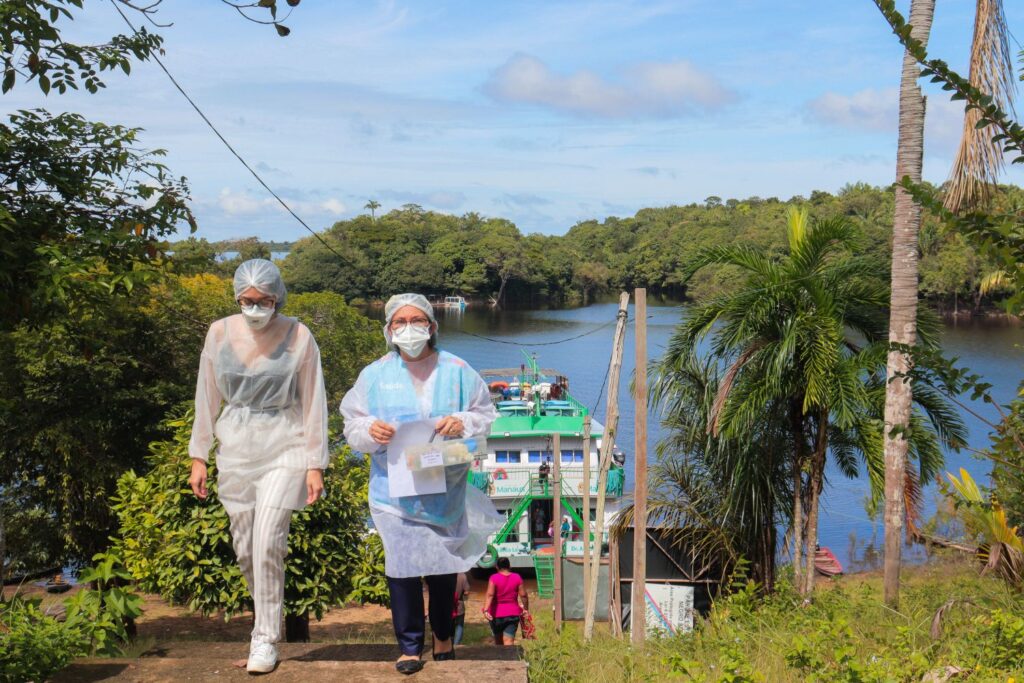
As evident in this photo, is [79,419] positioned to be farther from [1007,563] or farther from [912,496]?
[1007,563]

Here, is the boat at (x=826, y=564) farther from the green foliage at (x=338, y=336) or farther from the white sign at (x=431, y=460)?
the white sign at (x=431, y=460)

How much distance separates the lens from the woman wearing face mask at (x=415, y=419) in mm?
Result: 4875

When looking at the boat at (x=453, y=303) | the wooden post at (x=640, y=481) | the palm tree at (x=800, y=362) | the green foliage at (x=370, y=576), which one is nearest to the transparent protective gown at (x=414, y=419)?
the green foliage at (x=370, y=576)

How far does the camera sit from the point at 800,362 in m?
14.2

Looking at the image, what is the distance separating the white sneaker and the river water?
879cm

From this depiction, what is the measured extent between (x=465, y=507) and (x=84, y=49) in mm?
6688

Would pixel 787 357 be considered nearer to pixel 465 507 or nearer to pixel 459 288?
pixel 465 507

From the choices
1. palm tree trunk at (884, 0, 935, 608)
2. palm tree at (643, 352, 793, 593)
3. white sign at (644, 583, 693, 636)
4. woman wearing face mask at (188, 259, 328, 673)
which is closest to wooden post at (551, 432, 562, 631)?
white sign at (644, 583, 693, 636)

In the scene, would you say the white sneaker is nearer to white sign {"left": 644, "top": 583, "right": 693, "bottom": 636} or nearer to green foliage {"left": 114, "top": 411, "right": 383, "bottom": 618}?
green foliage {"left": 114, "top": 411, "right": 383, "bottom": 618}

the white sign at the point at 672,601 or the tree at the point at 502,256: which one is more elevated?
the tree at the point at 502,256

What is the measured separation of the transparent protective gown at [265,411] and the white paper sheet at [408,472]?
1.05ft

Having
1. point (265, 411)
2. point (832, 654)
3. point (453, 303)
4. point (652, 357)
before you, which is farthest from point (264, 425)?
point (453, 303)

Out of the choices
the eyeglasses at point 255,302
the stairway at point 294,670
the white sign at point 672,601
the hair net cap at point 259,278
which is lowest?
the white sign at point 672,601

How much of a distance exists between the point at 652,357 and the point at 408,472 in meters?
33.8
